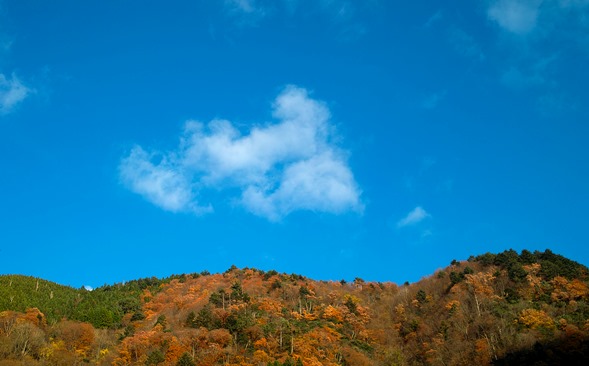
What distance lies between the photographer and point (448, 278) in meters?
105

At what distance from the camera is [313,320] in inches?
3398

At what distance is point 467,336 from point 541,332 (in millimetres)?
Answer: 12023

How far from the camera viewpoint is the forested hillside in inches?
2662

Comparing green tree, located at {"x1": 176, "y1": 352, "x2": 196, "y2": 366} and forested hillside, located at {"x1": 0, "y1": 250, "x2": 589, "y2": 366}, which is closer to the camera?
green tree, located at {"x1": 176, "y1": 352, "x2": 196, "y2": 366}

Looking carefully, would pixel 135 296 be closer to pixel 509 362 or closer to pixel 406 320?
pixel 406 320

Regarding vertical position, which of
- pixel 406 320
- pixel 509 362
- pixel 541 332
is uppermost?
pixel 406 320

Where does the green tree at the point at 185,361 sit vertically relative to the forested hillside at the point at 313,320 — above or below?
below

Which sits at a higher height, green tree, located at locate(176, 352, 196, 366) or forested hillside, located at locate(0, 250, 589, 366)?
forested hillside, located at locate(0, 250, 589, 366)

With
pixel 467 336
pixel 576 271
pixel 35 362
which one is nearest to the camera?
pixel 35 362

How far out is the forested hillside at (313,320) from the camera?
67.6 m

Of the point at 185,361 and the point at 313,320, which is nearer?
the point at 185,361

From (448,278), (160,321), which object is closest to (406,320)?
(448,278)

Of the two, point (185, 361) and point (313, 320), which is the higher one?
point (313, 320)

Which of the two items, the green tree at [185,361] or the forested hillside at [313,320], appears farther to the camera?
the forested hillside at [313,320]
